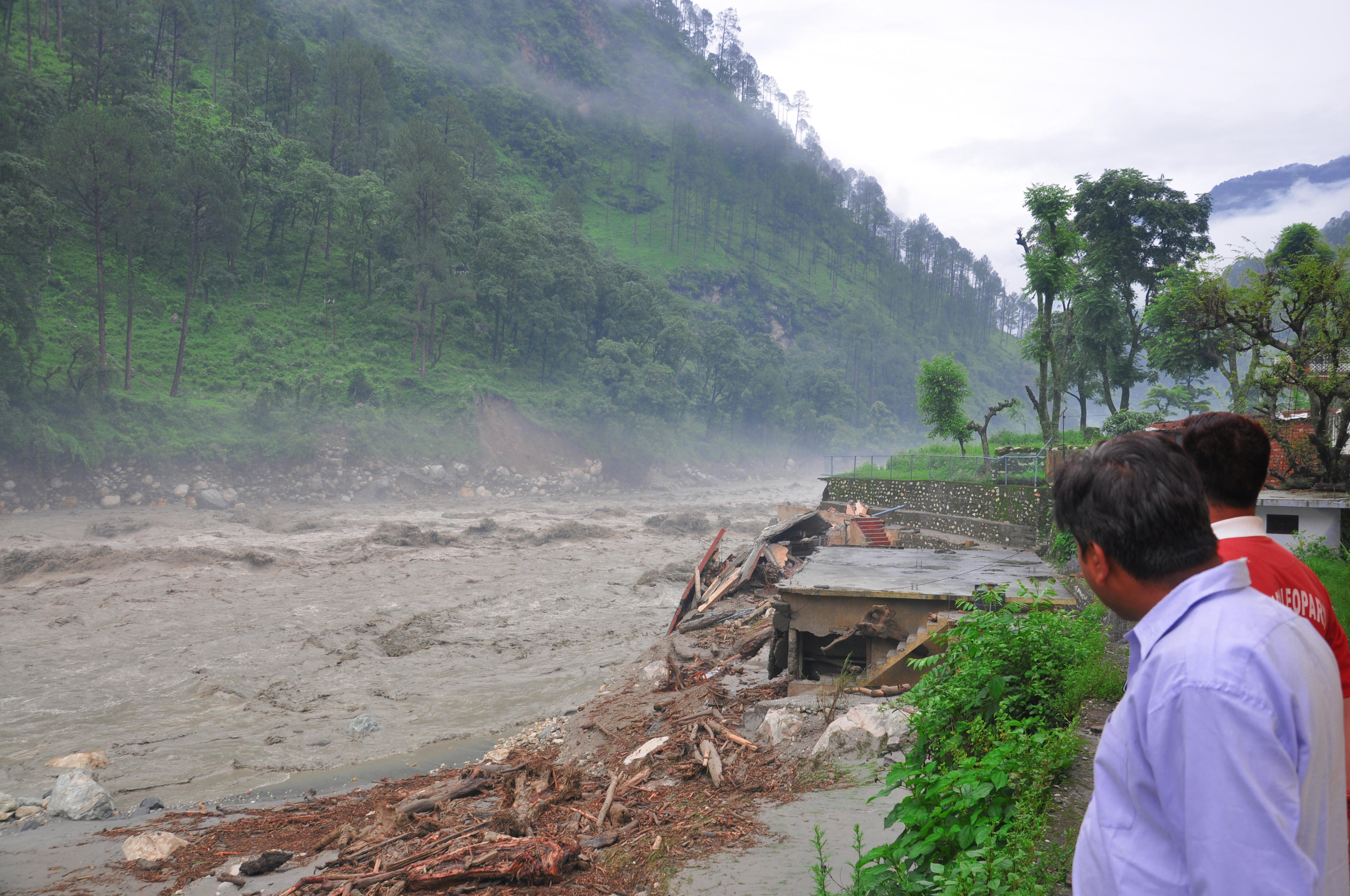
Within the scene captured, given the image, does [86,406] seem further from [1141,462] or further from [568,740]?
[1141,462]

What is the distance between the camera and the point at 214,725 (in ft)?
34.6

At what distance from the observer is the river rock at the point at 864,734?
624cm

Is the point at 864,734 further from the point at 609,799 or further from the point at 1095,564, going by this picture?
the point at 1095,564

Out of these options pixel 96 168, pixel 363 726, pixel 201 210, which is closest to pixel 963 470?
pixel 363 726

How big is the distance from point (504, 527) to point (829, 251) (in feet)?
362

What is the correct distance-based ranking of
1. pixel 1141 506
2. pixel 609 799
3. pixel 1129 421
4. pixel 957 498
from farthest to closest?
pixel 1129 421 < pixel 957 498 < pixel 609 799 < pixel 1141 506

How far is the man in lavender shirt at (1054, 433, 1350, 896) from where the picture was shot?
116 centimetres

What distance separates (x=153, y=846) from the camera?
632 cm

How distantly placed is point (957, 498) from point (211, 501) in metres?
28.9

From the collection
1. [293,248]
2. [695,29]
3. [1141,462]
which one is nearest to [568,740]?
[1141,462]

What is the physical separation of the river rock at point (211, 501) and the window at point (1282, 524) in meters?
34.3

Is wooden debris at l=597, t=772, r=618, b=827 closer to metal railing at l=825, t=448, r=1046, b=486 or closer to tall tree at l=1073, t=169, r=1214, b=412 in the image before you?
metal railing at l=825, t=448, r=1046, b=486

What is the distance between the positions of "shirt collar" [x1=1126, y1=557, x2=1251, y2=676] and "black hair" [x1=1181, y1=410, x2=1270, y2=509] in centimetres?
142

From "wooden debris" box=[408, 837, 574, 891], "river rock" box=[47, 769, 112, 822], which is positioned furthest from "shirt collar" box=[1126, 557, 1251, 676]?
"river rock" box=[47, 769, 112, 822]
